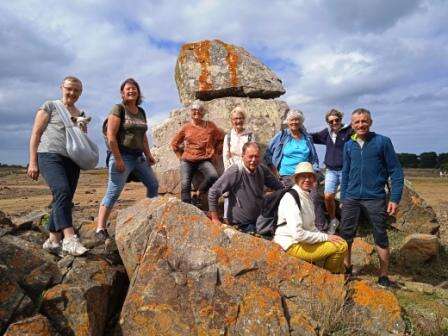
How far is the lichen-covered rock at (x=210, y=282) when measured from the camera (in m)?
4.54

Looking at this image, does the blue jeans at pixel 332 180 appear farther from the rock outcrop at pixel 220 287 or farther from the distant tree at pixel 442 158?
the distant tree at pixel 442 158

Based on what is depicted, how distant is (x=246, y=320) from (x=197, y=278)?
0.70m

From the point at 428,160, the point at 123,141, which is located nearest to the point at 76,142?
the point at 123,141

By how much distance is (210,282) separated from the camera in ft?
15.6

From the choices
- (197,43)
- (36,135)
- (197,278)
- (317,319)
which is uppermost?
(197,43)

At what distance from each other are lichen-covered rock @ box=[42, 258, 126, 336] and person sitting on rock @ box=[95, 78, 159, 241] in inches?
→ 41.4

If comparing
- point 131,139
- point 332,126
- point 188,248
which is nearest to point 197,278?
point 188,248

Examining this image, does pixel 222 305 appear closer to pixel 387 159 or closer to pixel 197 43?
pixel 387 159

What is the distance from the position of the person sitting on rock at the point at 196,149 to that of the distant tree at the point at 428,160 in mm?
51920

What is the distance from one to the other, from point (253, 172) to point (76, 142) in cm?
261

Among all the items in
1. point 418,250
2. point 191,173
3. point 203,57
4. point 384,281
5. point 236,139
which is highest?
point 203,57

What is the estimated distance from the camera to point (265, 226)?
593cm

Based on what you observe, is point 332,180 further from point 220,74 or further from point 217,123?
point 220,74

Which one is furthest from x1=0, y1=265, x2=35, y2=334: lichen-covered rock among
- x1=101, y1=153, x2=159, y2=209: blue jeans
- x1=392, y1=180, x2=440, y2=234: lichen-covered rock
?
x1=392, y1=180, x2=440, y2=234: lichen-covered rock
